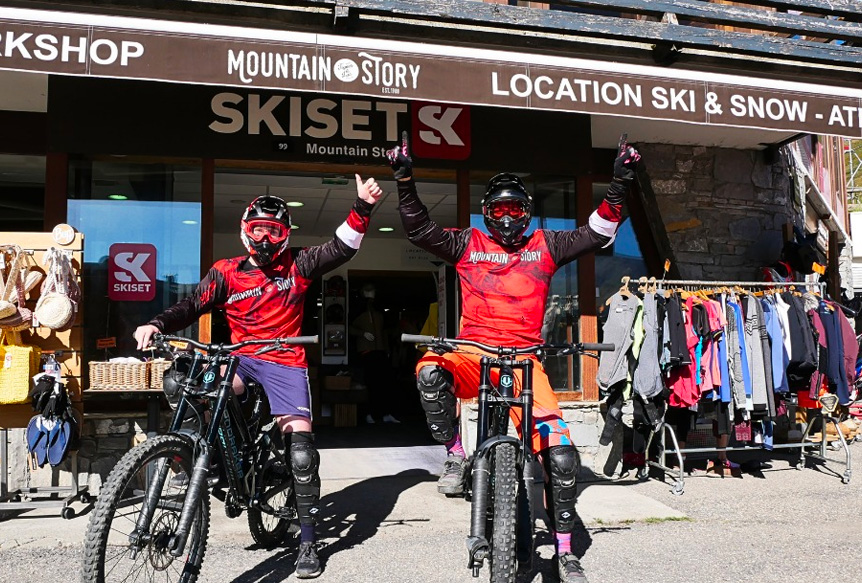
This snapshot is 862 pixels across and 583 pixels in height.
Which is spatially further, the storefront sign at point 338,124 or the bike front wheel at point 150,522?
the storefront sign at point 338,124

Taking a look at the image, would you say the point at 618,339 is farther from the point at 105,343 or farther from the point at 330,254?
the point at 105,343

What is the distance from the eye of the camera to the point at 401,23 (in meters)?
5.16

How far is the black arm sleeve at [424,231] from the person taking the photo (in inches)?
150

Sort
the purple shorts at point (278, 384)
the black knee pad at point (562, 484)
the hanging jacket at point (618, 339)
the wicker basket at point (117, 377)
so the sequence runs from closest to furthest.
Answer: the black knee pad at point (562, 484) < the purple shorts at point (278, 384) < the wicker basket at point (117, 377) < the hanging jacket at point (618, 339)

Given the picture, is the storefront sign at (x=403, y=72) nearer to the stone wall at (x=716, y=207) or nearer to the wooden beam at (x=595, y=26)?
the wooden beam at (x=595, y=26)

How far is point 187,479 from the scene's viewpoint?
300cm

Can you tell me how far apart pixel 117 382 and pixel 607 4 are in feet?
15.3

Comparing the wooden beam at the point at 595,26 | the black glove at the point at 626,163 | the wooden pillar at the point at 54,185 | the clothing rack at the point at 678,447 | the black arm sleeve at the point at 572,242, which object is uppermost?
the wooden beam at the point at 595,26

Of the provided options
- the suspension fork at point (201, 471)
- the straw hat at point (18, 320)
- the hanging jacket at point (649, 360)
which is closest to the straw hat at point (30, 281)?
the straw hat at point (18, 320)

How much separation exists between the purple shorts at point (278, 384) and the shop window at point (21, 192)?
374cm

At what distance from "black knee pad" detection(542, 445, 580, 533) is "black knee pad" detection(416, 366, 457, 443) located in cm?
64

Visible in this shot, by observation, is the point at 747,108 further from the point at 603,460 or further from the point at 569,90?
the point at 603,460

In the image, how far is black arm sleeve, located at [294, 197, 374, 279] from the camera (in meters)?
3.81

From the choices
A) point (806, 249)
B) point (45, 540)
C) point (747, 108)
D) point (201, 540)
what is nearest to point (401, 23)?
point (747, 108)
